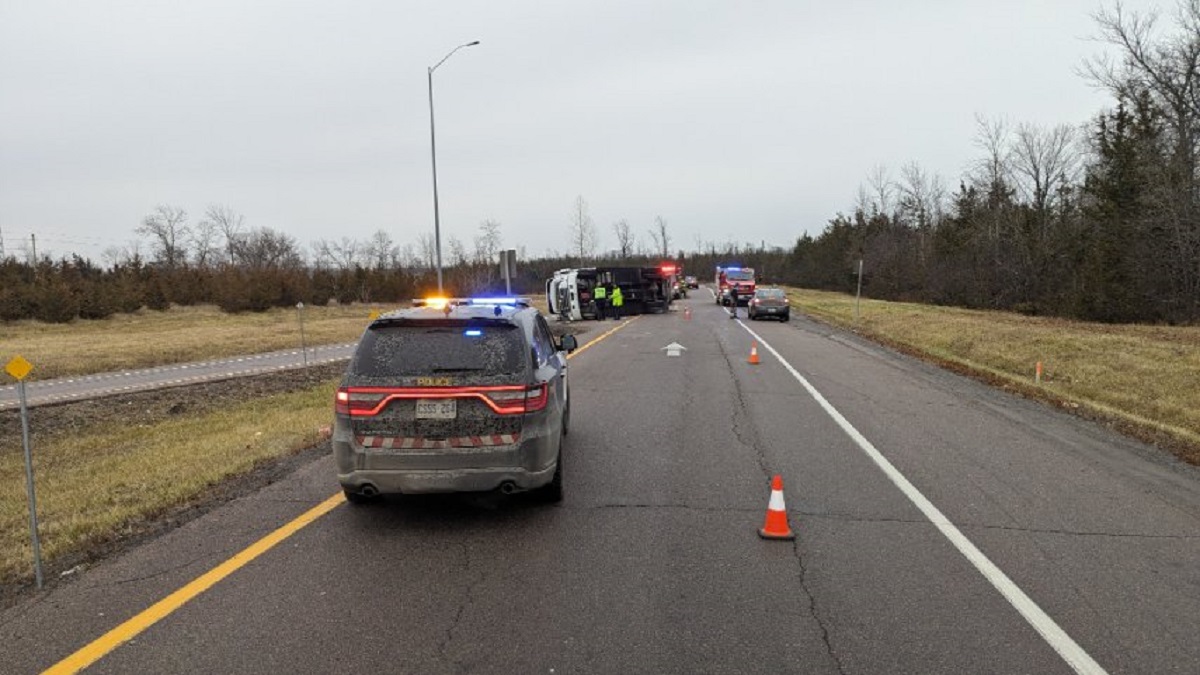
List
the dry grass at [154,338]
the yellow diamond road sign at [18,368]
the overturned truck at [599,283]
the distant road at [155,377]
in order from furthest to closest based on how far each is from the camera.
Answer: the overturned truck at [599,283] < the dry grass at [154,338] < the distant road at [155,377] < the yellow diamond road sign at [18,368]

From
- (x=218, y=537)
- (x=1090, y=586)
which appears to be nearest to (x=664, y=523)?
(x=1090, y=586)

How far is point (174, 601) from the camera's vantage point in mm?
4418

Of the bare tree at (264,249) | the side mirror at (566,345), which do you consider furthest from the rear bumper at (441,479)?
the bare tree at (264,249)

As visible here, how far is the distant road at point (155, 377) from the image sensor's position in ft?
48.0

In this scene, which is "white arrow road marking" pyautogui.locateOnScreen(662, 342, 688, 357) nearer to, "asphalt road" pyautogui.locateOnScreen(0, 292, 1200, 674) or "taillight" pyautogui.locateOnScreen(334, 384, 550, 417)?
"asphalt road" pyautogui.locateOnScreen(0, 292, 1200, 674)

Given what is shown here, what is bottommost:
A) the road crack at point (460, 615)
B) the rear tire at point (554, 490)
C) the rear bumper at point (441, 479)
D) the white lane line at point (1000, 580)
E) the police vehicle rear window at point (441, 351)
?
the white lane line at point (1000, 580)

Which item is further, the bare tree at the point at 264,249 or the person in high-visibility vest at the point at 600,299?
the bare tree at the point at 264,249

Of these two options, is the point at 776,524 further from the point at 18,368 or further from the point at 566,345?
the point at 18,368

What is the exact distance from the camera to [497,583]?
4.66 meters

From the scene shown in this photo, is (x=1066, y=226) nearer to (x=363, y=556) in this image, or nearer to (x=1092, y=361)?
(x=1092, y=361)

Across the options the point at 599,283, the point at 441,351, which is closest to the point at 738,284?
the point at 599,283

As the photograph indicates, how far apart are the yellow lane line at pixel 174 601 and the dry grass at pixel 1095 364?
29.7 ft

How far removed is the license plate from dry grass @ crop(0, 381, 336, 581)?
2.60 metres

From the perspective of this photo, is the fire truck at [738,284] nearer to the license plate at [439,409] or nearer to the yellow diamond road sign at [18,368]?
the license plate at [439,409]
